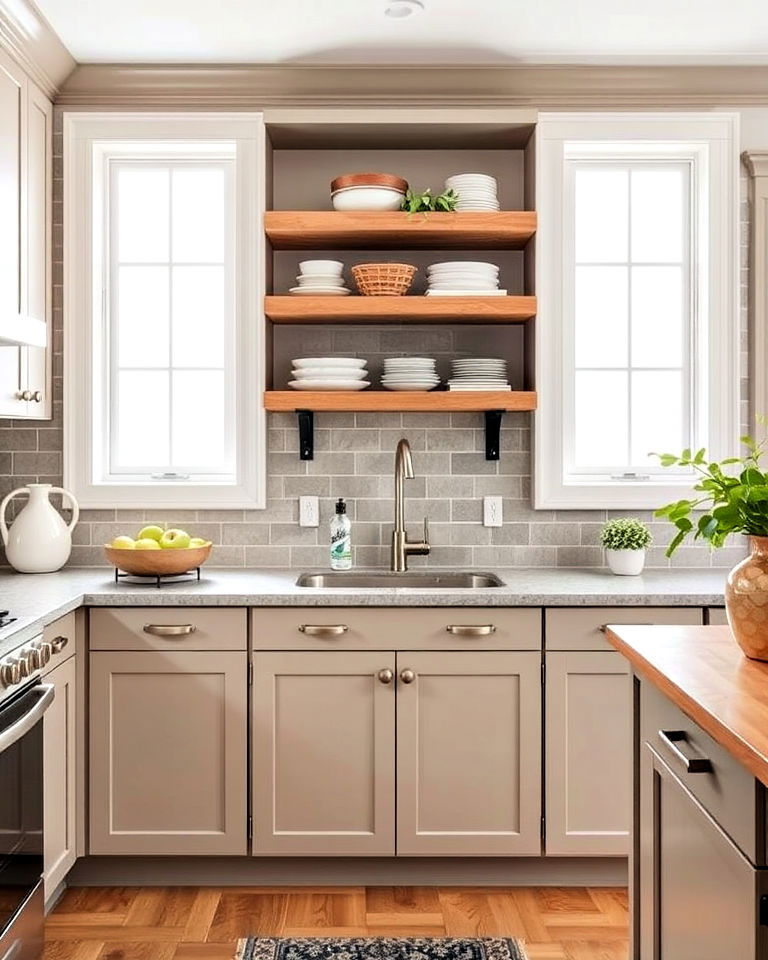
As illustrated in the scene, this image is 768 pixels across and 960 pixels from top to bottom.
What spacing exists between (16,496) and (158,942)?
1.58 metres

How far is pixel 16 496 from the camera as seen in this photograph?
11.1ft

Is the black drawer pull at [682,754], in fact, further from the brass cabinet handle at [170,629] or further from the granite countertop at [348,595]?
the brass cabinet handle at [170,629]

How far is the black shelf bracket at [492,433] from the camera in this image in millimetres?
3359

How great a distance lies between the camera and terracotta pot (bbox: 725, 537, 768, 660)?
169 centimetres

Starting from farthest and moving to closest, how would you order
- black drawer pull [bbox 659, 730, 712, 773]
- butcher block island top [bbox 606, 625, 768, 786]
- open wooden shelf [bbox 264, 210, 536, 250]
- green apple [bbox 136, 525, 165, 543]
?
open wooden shelf [bbox 264, 210, 536, 250] < green apple [bbox 136, 525, 165, 543] < black drawer pull [bbox 659, 730, 712, 773] < butcher block island top [bbox 606, 625, 768, 786]

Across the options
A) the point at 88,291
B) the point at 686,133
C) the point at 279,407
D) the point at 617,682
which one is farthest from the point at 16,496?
the point at 686,133

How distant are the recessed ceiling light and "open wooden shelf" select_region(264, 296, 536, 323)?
0.85 meters

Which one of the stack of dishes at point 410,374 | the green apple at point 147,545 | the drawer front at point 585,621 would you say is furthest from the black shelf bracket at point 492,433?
the green apple at point 147,545

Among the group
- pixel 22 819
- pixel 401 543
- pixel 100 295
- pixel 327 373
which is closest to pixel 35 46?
pixel 100 295

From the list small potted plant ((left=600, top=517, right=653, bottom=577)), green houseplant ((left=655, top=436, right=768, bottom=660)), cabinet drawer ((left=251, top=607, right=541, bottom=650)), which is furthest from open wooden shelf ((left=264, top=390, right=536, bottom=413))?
green houseplant ((left=655, top=436, right=768, bottom=660))

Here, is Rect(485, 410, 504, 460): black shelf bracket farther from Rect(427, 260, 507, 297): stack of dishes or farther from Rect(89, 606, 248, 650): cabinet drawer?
Rect(89, 606, 248, 650): cabinet drawer

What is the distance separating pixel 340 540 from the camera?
3.26m

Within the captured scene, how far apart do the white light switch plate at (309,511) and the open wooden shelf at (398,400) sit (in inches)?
14.6

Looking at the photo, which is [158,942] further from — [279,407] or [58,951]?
[279,407]
